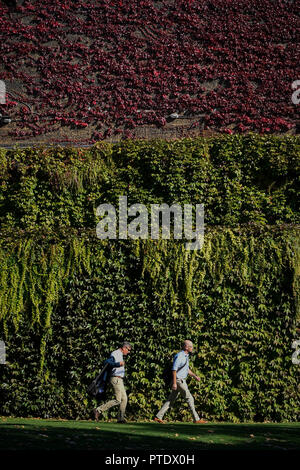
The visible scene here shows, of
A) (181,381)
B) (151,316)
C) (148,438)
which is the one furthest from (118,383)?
(148,438)

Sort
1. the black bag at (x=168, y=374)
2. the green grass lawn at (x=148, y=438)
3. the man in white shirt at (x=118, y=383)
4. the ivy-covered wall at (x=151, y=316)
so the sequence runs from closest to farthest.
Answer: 1. the green grass lawn at (x=148, y=438)
2. the man in white shirt at (x=118, y=383)
3. the black bag at (x=168, y=374)
4. the ivy-covered wall at (x=151, y=316)

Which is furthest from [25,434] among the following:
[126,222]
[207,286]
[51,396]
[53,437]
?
[126,222]

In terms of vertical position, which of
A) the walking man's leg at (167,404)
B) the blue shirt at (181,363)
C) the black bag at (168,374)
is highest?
the blue shirt at (181,363)

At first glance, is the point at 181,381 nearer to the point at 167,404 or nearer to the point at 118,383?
the point at 167,404

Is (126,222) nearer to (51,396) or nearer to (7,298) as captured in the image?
(7,298)

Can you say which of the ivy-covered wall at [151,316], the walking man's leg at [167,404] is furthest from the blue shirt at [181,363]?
the ivy-covered wall at [151,316]

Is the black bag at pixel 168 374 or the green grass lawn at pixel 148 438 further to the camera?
the black bag at pixel 168 374

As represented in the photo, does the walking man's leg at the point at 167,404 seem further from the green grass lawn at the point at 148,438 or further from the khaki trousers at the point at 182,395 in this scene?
the green grass lawn at the point at 148,438
